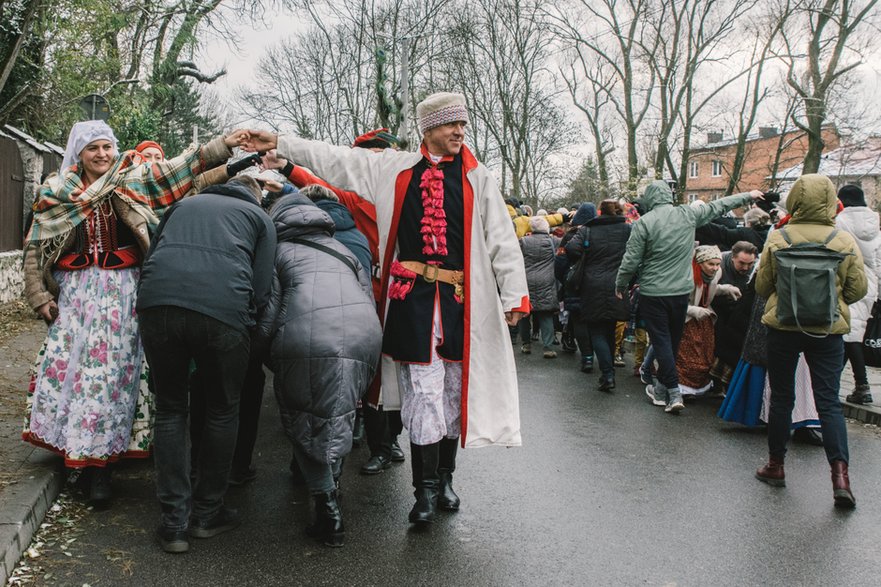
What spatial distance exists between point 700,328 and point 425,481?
462 cm

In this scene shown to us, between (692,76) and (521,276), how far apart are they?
24.0 metres

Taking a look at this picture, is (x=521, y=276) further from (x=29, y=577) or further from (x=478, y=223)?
(x=29, y=577)

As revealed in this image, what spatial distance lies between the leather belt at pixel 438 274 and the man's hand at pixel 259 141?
1.00 meters

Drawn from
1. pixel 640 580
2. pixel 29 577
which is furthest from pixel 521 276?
pixel 29 577

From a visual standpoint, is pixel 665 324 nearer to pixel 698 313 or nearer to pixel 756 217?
pixel 698 313

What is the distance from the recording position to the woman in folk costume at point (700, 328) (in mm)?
7742

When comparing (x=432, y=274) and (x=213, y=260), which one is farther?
(x=432, y=274)

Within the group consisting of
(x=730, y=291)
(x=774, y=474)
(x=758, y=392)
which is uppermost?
(x=730, y=291)

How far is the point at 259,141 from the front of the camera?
4293 millimetres

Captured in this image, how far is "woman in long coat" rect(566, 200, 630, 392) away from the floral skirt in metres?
5.48

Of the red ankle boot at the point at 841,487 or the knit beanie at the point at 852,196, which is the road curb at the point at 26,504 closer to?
the red ankle boot at the point at 841,487

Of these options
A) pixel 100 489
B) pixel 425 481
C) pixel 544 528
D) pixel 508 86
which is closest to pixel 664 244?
pixel 544 528

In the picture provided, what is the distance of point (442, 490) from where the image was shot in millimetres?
4414

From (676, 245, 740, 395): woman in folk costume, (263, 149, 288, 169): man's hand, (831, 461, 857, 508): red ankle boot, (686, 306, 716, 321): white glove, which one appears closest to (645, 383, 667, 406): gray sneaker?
(676, 245, 740, 395): woman in folk costume
